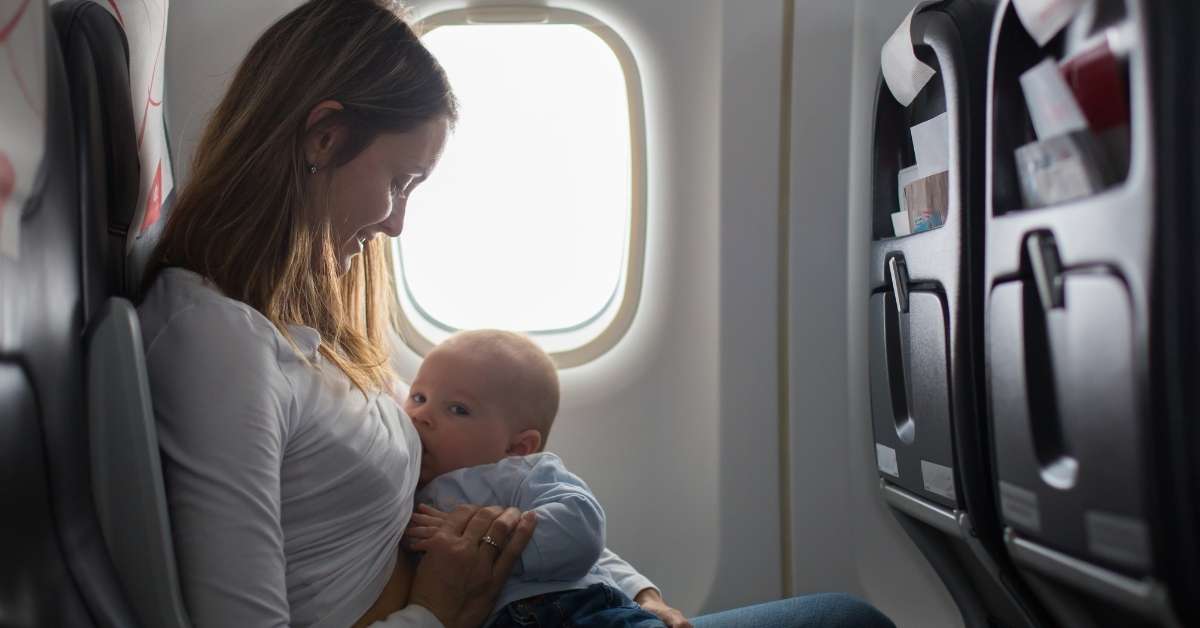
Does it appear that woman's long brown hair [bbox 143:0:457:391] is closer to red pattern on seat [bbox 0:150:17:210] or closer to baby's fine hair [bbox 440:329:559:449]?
baby's fine hair [bbox 440:329:559:449]

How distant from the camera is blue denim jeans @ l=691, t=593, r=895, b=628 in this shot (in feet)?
5.76

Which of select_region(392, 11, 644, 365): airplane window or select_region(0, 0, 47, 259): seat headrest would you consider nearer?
select_region(0, 0, 47, 259): seat headrest

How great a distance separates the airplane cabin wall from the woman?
0.75m

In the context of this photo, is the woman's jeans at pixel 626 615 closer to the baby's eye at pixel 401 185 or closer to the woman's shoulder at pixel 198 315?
the woman's shoulder at pixel 198 315

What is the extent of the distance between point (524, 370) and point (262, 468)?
63cm

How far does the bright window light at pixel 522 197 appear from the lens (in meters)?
2.22

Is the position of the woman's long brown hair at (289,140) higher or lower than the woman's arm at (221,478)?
higher

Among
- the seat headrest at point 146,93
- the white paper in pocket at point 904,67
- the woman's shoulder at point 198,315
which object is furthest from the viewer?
the white paper in pocket at point 904,67

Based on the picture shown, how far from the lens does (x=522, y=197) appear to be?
89.7 inches

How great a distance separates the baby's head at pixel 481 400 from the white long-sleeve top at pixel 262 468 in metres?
0.27

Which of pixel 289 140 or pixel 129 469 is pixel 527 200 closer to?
pixel 289 140

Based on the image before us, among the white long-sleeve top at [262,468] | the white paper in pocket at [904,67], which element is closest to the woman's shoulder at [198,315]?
the white long-sleeve top at [262,468]


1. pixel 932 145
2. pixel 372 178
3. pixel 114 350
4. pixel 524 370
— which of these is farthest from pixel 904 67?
pixel 114 350

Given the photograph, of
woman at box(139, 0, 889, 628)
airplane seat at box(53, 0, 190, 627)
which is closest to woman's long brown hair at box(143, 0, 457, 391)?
woman at box(139, 0, 889, 628)
